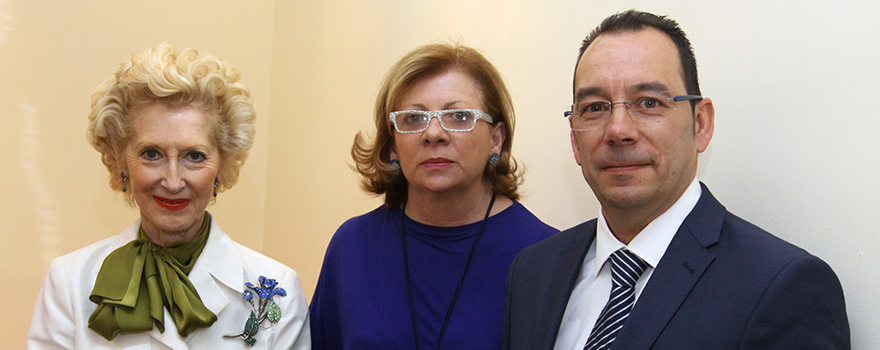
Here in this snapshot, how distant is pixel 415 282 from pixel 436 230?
20cm

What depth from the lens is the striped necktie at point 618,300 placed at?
1601mm

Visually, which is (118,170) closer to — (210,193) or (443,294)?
(210,193)

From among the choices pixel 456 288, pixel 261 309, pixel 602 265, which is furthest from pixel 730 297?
pixel 261 309

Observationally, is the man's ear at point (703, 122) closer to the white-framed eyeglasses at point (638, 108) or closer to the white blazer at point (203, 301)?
the white-framed eyeglasses at point (638, 108)

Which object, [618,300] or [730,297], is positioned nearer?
[730,297]

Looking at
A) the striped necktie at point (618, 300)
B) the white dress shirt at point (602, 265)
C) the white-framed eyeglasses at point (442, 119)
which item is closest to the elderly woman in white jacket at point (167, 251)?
the white-framed eyeglasses at point (442, 119)

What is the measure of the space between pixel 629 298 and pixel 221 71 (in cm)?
149

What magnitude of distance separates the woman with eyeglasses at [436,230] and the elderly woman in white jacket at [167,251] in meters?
0.26

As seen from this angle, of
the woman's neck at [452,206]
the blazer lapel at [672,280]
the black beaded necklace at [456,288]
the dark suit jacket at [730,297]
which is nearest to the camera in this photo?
the dark suit jacket at [730,297]

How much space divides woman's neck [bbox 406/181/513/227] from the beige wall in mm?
414

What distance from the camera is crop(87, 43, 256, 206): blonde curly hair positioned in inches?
80.7

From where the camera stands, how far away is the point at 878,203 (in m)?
1.57

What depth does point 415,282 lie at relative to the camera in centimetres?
230

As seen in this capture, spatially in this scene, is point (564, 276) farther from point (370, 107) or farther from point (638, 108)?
point (370, 107)
